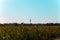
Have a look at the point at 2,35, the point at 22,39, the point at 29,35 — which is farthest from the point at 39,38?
the point at 2,35

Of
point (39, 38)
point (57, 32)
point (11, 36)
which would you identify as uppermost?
Answer: point (11, 36)

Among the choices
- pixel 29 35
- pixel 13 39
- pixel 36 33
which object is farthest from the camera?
pixel 36 33

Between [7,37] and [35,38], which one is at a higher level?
[7,37]

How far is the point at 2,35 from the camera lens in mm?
8812

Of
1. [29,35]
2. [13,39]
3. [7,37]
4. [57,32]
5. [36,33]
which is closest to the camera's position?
[7,37]

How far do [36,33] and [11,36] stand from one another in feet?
11.7

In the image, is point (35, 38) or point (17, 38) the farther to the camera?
point (35, 38)

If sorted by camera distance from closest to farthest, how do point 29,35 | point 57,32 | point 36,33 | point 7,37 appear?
point 7,37 → point 29,35 → point 36,33 → point 57,32

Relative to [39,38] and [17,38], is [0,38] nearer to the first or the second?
[17,38]

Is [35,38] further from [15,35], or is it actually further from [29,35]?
[15,35]

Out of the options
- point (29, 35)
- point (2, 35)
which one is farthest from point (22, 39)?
point (29, 35)

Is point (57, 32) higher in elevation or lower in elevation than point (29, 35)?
lower

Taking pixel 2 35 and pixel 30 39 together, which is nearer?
pixel 2 35

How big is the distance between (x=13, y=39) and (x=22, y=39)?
2.20 feet
